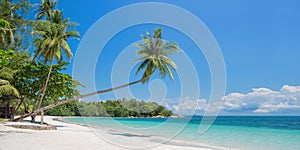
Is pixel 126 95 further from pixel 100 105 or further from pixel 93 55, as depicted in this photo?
pixel 100 105

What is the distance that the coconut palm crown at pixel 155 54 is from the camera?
15.4m

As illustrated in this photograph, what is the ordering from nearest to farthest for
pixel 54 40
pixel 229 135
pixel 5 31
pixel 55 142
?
1. pixel 55 142
2. pixel 5 31
3. pixel 54 40
4. pixel 229 135

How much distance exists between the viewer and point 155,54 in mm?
15773

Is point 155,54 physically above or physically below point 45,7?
below

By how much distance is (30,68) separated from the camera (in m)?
16.6

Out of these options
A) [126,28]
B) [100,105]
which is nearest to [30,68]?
[126,28]

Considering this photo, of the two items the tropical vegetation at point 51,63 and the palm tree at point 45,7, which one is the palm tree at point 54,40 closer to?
the tropical vegetation at point 51,63

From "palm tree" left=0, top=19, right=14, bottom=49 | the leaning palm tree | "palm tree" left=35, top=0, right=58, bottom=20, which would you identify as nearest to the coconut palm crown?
the leaning palm tree

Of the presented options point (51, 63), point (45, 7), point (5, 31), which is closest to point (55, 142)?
point (5, 31)

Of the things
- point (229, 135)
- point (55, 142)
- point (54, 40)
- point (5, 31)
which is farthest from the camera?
point (229, 135)

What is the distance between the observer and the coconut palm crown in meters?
15.4

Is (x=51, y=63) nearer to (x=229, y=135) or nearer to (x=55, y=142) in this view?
(x=55, y=142)

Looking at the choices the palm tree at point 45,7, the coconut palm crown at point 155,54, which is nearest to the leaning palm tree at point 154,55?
the coconut palm crown at point 155,54

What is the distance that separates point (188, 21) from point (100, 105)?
6084 cm
